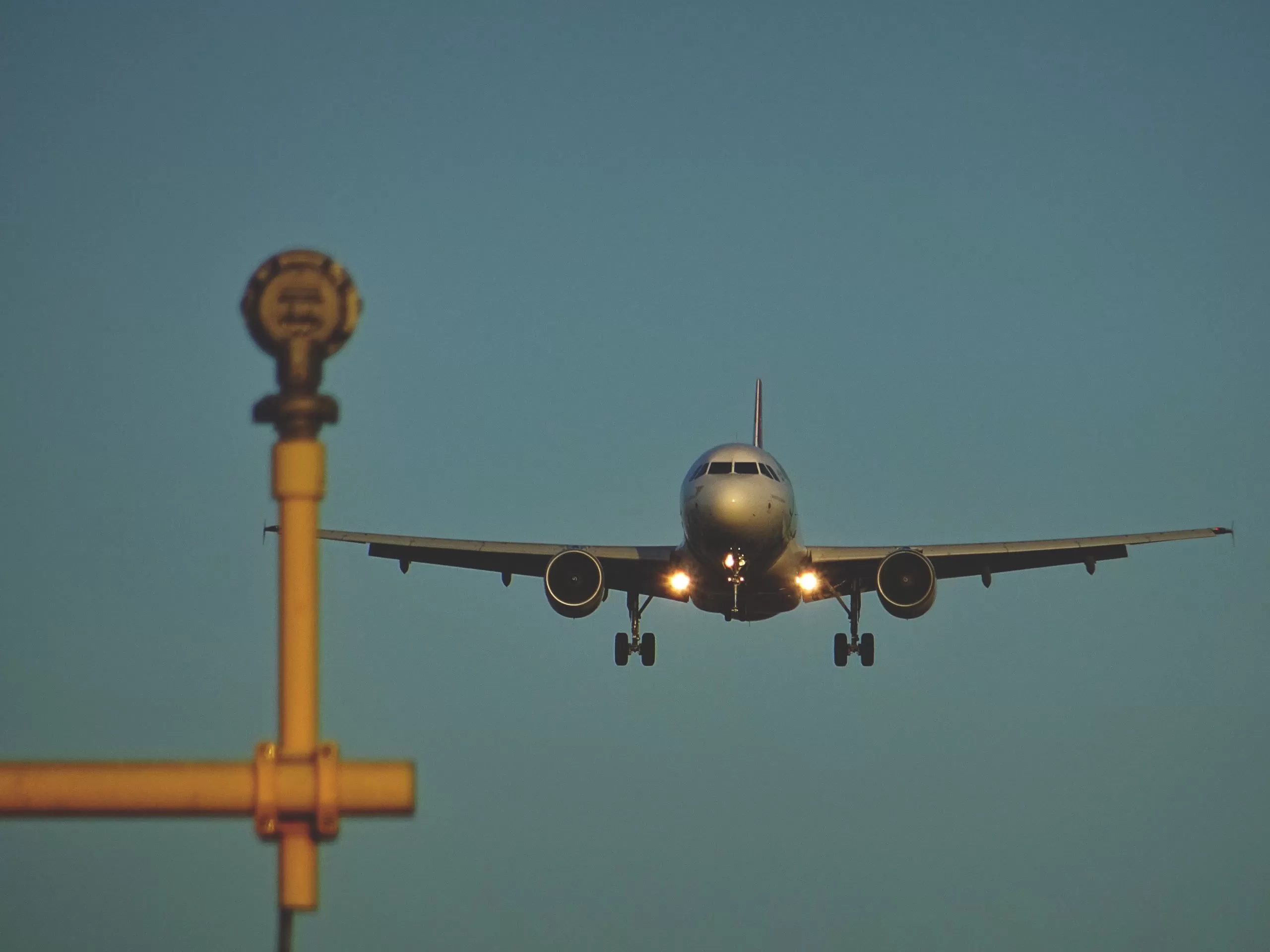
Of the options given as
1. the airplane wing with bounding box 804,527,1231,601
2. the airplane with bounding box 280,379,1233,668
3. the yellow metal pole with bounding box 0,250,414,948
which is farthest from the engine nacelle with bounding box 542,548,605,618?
the yellow metal pole with bounding box 0,250,414,948

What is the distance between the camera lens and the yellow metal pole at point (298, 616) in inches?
310

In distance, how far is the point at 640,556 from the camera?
42.6m

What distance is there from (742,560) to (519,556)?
750cm

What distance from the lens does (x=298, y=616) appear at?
26.7 ft

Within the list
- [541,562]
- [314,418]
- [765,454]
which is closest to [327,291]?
[314,418]

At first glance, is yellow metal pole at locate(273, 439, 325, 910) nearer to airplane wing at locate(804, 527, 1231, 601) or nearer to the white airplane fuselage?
the white airplane fuselage

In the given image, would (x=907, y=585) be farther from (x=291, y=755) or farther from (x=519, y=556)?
(x=291, y=755)

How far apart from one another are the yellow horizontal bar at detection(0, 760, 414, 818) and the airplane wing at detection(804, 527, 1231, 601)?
34494 mm

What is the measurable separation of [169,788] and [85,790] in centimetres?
33

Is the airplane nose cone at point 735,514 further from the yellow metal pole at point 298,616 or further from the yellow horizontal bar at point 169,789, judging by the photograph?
the yellow horizontal bar at point 169,789

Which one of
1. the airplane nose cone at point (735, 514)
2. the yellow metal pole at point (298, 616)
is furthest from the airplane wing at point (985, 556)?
the yellow metal pole at point (298, 616)

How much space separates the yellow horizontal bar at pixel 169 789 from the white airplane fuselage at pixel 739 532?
29.3m

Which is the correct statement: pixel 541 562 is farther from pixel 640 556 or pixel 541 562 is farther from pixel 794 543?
pixel 794 543

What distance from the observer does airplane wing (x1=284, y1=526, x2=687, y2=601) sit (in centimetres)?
4272
